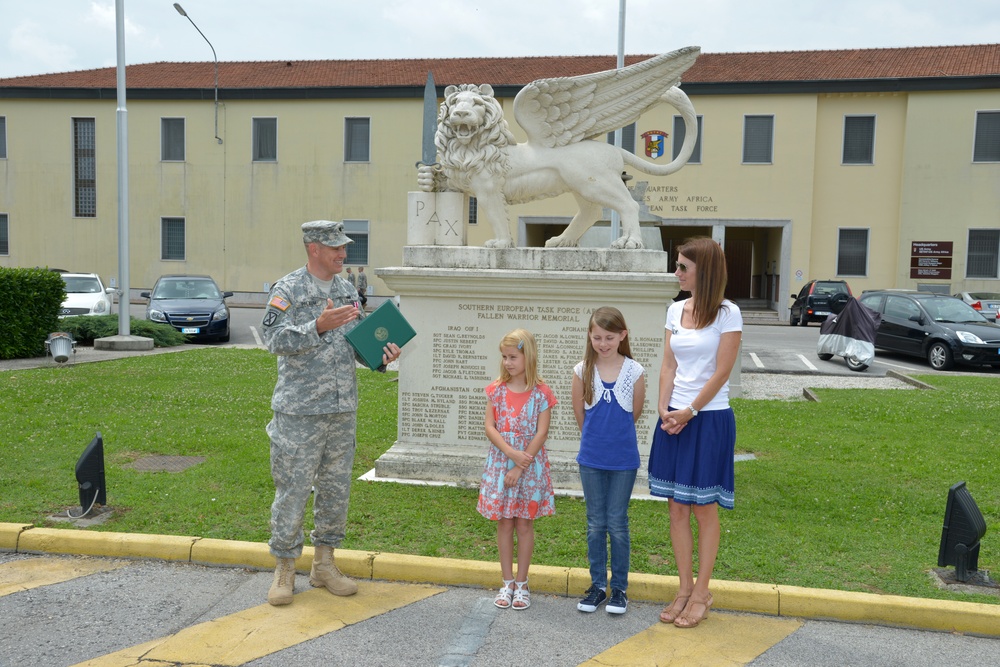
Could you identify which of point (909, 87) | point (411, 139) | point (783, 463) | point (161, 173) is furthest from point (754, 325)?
point (161, 173)

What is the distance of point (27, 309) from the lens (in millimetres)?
14062

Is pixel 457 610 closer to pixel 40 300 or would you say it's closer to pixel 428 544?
pixel 428 544

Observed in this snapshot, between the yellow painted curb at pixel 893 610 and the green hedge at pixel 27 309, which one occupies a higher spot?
the green hedge at pixel 27 309

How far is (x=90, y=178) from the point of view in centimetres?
3262

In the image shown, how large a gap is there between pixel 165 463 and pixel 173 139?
28258 mm

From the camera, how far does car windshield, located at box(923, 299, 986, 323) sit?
17141 mm

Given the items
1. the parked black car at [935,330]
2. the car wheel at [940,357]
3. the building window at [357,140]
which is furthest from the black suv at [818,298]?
the building window at [357,140]

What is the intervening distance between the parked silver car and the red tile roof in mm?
13873


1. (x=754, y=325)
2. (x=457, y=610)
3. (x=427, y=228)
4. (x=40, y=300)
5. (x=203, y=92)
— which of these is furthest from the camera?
(x=203, y=92)

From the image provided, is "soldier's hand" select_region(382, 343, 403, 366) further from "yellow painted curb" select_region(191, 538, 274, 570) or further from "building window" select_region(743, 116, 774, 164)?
"building window" select_region(743, 116, 774, 164)

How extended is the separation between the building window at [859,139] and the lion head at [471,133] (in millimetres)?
25655

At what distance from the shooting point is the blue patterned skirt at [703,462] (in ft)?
14.0

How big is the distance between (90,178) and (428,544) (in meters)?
32.3

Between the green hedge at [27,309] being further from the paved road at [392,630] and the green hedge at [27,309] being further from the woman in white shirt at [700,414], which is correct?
the woman in white shirt at [700,414]
